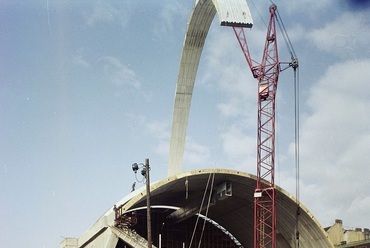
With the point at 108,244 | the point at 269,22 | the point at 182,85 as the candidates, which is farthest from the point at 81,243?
the point at 269,22

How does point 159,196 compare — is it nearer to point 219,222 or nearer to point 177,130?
point 177,130

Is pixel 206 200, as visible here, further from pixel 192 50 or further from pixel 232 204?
pixel 192 50

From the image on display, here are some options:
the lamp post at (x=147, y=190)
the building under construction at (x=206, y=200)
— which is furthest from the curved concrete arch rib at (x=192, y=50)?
the lamp post at (x=147, y=190)

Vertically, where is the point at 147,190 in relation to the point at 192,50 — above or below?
below

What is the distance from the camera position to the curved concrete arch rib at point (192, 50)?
3669 centimetres

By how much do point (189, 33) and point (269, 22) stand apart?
6.64 meters

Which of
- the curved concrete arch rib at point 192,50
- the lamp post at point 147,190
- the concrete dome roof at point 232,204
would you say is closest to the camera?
the lamp post at point 147,190

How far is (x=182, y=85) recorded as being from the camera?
46094mm

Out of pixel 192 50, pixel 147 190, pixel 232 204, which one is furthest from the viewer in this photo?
pixel 232 204

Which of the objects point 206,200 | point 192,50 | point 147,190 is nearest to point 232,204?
point 206,200

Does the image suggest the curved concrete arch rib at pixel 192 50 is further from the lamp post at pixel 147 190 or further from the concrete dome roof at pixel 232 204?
the lamp post at pixel 147 190

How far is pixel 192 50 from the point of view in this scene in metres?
44.1

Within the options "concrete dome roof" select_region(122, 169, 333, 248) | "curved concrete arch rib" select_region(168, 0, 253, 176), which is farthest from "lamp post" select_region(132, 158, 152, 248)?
"curved concrete arch rib" select_region(168, 0, 253, 176)

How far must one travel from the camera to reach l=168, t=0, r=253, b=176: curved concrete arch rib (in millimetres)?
36688
